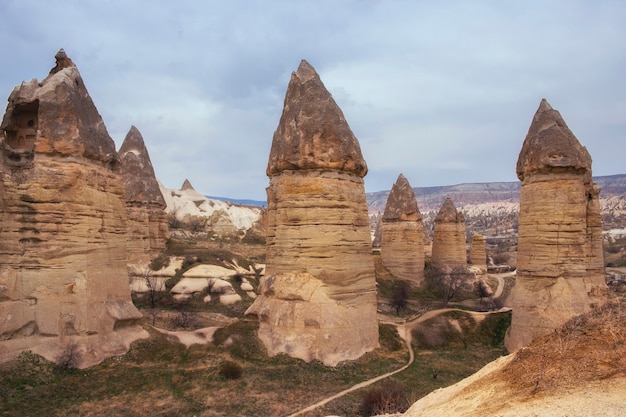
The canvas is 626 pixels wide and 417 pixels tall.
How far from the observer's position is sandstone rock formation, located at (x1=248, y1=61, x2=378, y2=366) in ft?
51.8

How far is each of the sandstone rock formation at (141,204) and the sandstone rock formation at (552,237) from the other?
21660 millimetres

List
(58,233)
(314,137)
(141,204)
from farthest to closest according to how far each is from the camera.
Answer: (141,204), (314,137), (58,233)

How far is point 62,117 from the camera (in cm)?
1467

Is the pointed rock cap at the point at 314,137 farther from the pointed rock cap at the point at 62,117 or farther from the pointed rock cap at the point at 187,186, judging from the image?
the pointed rock cap at the point at 187,186

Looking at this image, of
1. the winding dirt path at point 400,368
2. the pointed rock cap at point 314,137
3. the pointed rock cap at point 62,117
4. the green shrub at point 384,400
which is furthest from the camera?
the pointed rock cap at point 314,137

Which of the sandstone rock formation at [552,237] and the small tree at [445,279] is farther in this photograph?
the small tree at [445,279]

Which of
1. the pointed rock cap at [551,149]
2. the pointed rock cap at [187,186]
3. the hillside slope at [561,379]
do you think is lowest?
the hillside slope at [561,379]

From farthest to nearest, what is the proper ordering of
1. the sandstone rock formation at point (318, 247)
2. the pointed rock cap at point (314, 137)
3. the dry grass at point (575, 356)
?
the pointed rock cap at point (314, 137)
the sandstone rock formation at point (318, 247)
the dry grass at point (575, 356)

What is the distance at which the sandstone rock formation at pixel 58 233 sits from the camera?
546 inches

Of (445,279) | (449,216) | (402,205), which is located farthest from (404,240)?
(449,216)

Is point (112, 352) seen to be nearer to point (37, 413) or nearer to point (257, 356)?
point (37, 413)

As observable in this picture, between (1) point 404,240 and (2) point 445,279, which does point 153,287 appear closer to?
(1) point 404,240

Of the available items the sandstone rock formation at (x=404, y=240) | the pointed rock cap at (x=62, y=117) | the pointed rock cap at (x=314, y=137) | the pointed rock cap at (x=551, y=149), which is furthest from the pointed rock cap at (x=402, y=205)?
the pointed rock cap at (x=62, y=117)

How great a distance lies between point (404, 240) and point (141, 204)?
704 inches
